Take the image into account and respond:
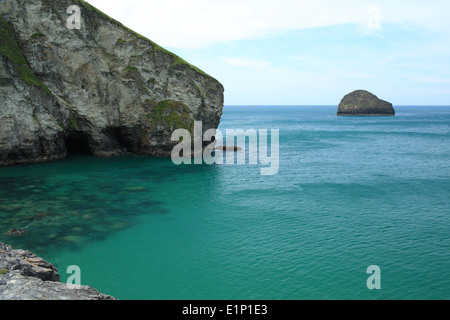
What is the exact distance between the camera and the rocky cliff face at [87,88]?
5228 cm

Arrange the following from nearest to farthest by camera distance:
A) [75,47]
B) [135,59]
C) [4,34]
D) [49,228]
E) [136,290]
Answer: [136,290] → [49,228] → [4,34] → [75,47] → [135,59]

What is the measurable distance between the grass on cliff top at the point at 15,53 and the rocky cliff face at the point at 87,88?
0.50 feet

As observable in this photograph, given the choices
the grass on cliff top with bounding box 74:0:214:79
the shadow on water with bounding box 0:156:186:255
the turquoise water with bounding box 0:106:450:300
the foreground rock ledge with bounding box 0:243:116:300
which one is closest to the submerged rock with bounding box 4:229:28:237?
the shadow on water with bounding box 0:156:186:255

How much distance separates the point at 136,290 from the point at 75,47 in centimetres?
4896

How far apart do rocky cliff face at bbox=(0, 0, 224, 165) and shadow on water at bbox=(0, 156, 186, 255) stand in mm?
5153

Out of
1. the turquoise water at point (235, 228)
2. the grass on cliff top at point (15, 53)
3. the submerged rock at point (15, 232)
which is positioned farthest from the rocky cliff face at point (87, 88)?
the submerged rock at point (15, 232)

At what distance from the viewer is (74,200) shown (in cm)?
3834

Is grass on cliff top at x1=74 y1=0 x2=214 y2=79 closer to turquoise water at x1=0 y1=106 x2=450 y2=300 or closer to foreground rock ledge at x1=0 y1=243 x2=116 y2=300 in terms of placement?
turquoise water at x1=0 y1=106 x2=450 y2=300

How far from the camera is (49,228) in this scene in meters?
30.0

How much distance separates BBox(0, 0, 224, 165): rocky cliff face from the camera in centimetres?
5228

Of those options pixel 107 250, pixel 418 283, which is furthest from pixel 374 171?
pixel 107 250

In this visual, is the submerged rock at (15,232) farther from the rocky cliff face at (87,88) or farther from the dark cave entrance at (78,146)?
the dark cave entrance at (78,146)
